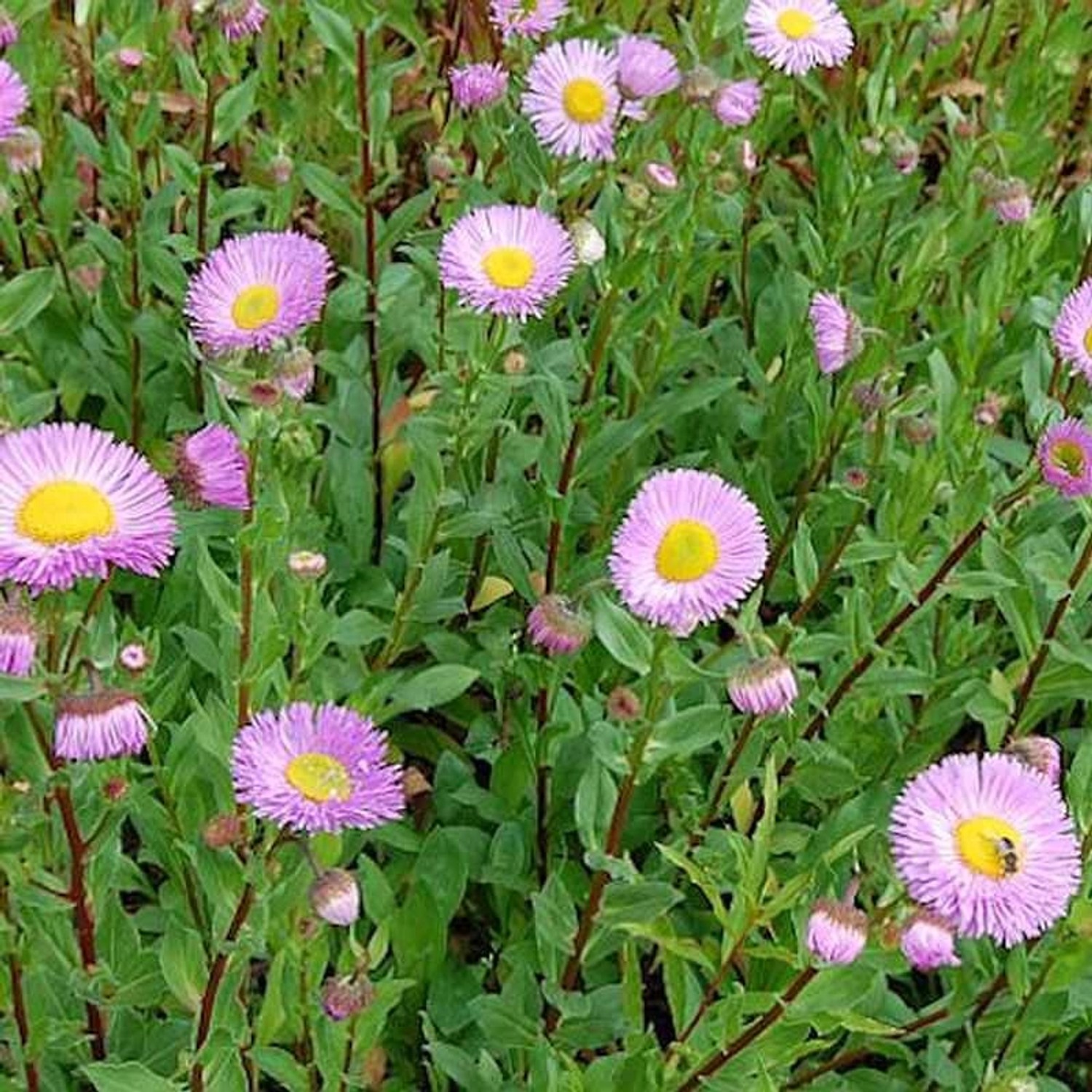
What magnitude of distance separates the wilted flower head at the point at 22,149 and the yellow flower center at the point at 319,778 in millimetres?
1138

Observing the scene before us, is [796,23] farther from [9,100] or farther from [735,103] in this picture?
[9,100]

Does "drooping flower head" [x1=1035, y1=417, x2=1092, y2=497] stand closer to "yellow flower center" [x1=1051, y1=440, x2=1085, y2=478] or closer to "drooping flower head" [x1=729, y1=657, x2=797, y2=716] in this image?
"yellow flower center" [x1=1051, y1=440, x2=1085, y2=478]

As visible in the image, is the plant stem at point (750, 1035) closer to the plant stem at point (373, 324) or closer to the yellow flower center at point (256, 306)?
the yellow flower center at point (256, 306)

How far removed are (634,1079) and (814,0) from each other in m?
1.75

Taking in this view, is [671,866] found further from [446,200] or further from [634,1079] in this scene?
[446,200]

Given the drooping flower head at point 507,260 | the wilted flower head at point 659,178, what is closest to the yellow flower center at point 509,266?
the drooping flower head at point 507,260

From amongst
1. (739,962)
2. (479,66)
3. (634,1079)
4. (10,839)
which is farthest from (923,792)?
(479,66)

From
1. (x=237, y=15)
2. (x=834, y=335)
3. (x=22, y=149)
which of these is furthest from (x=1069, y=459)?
(x=22, y=149)

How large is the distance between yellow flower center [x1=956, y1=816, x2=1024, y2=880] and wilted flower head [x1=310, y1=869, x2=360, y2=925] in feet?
1.71

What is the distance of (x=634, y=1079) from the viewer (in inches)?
67.2

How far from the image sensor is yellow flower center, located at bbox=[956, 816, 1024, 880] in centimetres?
146

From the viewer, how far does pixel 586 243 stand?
2150 millimetres

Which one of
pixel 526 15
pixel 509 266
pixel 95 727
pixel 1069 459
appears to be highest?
pixel 526 15

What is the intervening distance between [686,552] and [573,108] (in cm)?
93
